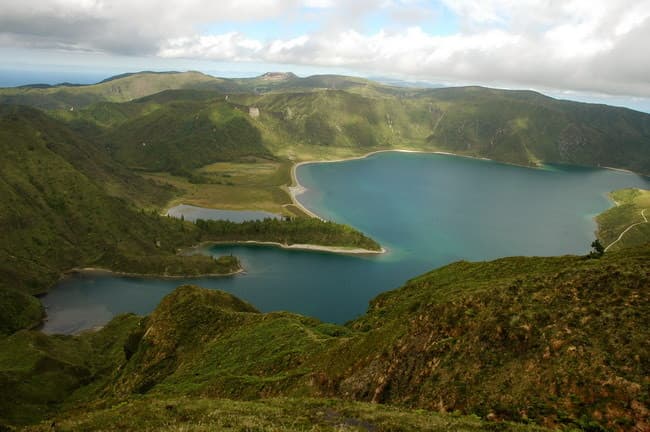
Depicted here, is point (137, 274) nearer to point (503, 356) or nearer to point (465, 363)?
point (465, 363)

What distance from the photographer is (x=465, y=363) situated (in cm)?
3100

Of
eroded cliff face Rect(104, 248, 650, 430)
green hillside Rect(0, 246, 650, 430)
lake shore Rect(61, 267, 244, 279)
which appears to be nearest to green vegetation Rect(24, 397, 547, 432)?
green hillside Rect(0, 246, 650, 430)

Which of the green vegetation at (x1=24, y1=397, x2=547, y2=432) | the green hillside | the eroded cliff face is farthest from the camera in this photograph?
the eroded cliff face

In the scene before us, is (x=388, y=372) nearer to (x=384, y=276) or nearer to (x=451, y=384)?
(x=451, y=384)

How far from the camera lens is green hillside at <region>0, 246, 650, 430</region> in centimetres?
2472

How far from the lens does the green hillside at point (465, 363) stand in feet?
81.1

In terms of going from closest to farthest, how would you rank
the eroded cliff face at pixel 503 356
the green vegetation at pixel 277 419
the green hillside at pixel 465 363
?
the green vegetation at pixel 277 419
the green hillside at pixel 465 363
the eroded cliff face at pixel 503 356

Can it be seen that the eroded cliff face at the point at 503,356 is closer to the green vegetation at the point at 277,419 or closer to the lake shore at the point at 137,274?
the green vegetation at the point at 277,419

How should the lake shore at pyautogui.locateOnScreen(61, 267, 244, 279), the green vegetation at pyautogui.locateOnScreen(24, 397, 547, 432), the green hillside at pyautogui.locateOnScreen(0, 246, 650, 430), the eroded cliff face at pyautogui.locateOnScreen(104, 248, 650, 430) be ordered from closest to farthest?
the green vegetation at pyautogui.locateOnScreen(24, 397, 547, 432) → the green hillside at pyautogui.locateOnScreen(0, 246, 650, 430) → the eroded cliff face at pyautogui.locateOnScreen(104, 248, 650, 430) → the lake shore at pyautogui.locateOnScreen(61, 267, 244, 279)

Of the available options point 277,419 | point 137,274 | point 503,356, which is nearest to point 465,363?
point 503,356

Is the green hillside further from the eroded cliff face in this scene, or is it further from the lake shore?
the lake shore

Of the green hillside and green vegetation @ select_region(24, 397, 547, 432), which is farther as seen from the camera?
the green hillside

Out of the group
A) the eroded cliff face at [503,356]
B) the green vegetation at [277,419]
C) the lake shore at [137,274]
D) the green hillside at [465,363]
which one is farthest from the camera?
the lake shore at [137,274]

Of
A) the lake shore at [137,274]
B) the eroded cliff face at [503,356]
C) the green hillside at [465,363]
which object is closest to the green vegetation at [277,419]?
the green hillside at [465,363]
